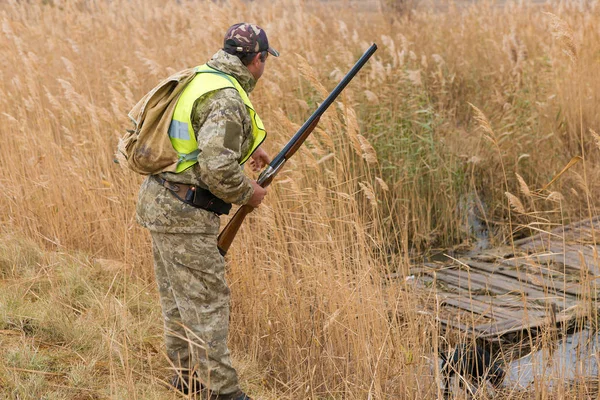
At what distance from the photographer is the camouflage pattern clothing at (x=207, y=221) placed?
303 centimetres

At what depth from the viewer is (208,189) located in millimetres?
3211

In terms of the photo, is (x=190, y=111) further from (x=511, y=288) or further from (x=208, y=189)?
(x=511, y=288)

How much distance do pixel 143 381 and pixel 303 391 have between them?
0.76m

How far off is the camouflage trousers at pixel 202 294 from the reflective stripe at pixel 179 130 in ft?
1.31

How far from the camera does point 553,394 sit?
11.4ft

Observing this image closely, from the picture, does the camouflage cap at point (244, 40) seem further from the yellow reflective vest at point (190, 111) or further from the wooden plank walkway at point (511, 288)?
the wooden plank walkway at point (511, 288)

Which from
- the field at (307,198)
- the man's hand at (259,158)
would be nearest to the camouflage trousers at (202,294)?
the field at (307,198)

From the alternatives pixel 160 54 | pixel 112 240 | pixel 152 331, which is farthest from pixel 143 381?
pixel 160 54

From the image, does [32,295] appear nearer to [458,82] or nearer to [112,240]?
[112,240]

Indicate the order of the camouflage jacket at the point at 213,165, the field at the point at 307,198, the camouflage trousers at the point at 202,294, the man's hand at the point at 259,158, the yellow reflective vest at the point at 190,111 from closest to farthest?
the camouflage jacket at the point at 213,165
the yellow reflective vest at the point at 190,111
the camouflage trousers at the point at 202,294
the man's hand at the point at 259,158
the field at the point at 307,198

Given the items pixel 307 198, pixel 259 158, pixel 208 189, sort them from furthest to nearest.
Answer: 1. pixel 307 198
2. pixel 259 158
3. pixel 208 189

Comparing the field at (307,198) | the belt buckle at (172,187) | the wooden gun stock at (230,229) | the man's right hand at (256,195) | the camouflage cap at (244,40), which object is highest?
the camouflage cap at (244,40)

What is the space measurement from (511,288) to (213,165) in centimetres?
251

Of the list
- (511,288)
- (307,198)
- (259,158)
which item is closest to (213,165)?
(259,158)
